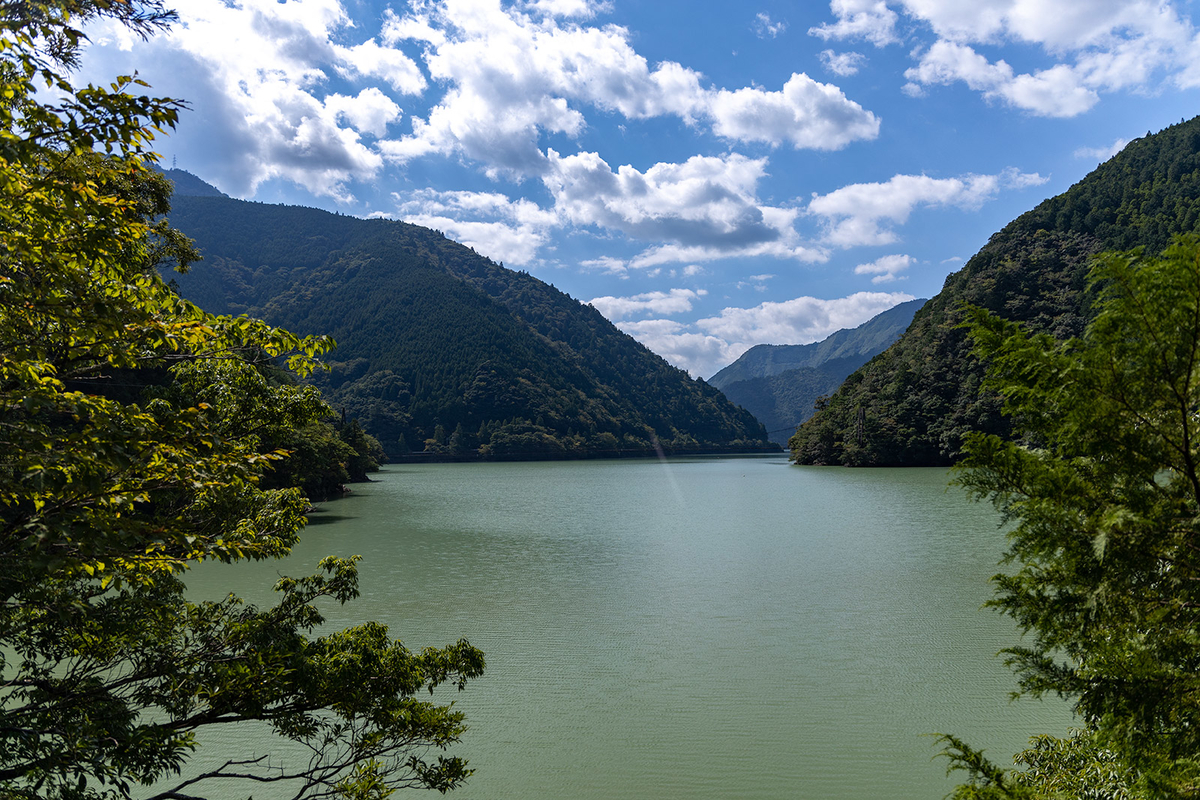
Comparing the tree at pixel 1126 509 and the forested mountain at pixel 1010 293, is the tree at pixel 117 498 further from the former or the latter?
the forested mountain at pixel 1010 293

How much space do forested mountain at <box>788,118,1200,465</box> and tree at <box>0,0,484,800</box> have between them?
231ft

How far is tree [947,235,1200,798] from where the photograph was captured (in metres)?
2.82

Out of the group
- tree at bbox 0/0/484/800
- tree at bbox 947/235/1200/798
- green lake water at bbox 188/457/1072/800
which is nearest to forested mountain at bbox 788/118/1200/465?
green lake water at bbox 188/457/1072/800

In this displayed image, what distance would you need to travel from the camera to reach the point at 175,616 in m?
4.48

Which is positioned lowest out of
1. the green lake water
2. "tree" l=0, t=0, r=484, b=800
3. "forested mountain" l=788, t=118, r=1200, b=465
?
the green lake water

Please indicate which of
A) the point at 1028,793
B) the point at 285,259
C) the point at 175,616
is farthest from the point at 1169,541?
the point at 285,259

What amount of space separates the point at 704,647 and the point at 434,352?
422 ft

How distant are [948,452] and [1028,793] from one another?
71096 mm

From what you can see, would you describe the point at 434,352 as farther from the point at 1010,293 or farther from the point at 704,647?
the point at 704,647

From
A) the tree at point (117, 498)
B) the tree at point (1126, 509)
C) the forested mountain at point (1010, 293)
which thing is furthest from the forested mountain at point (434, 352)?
the tree at point (1126, 509)

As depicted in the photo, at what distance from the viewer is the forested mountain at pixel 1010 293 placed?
6669cm

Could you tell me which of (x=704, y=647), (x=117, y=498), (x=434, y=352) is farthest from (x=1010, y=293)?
(x=434, y=352)

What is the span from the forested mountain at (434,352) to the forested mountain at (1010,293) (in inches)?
2289

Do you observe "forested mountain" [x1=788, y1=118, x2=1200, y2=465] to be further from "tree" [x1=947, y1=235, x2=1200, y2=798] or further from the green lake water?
"tree" [x1=947, y1=235, x2=1200, y2=798]
